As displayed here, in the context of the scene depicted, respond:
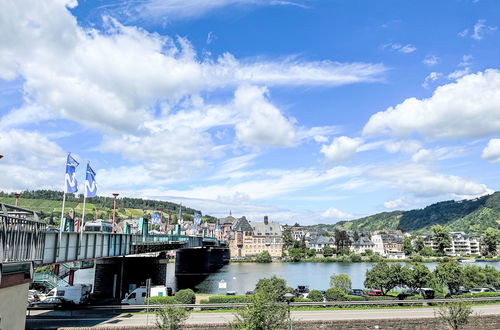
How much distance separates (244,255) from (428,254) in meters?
89.2

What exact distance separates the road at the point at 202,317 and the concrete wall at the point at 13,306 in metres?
14.8

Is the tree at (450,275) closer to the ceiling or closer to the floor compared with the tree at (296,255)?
closer to the ceiling

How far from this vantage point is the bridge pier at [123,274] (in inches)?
2062

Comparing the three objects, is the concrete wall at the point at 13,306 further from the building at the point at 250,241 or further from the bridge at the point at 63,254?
the building at the point at 250,241

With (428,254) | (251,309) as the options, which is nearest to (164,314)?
(251,309)

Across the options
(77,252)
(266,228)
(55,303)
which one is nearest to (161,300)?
(55,303)

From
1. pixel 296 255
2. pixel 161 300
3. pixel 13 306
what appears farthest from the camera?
pixel 296 255

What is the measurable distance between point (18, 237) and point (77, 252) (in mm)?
13963

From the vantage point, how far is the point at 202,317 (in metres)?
37.2

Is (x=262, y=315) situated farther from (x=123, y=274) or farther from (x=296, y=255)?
(x=296, y=255)

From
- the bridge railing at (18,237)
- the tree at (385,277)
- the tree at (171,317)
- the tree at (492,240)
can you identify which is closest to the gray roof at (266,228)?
the tree at (492,240)

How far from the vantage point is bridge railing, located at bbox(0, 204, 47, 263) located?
16000 mm

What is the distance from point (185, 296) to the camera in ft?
144

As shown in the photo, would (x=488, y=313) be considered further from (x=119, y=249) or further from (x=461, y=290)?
(x=119, y=249)
